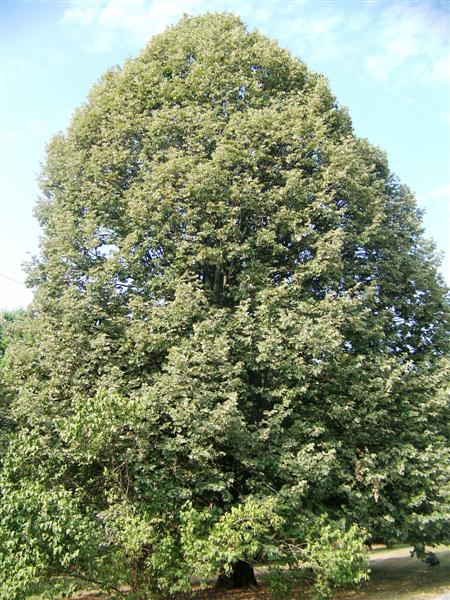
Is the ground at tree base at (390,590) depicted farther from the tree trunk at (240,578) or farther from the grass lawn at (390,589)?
the tree trunk at (240,578)

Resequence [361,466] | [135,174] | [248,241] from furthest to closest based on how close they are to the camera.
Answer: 1. [135,174]
2. [248,241]
3. [361,466]

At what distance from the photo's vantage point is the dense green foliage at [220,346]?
950cm

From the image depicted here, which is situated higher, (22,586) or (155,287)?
(155,287)

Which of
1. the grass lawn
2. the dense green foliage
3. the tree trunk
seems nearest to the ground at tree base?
the grass lawn

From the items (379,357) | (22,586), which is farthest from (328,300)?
(22,586)

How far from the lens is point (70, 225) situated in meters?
13.4

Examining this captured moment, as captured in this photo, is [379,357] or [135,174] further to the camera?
[135,174]

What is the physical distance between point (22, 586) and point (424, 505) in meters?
8.76

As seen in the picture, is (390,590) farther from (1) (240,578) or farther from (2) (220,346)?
(2) (220,346)

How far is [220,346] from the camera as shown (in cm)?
1067

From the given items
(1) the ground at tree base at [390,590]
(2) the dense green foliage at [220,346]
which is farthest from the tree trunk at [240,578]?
(2) the dense green foliage at [220,346]

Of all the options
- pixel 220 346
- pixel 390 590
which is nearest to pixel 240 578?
pixel 390 590

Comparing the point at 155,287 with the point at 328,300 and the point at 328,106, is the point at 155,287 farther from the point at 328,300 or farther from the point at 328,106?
the point at 328,106

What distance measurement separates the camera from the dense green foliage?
31.2 feet
